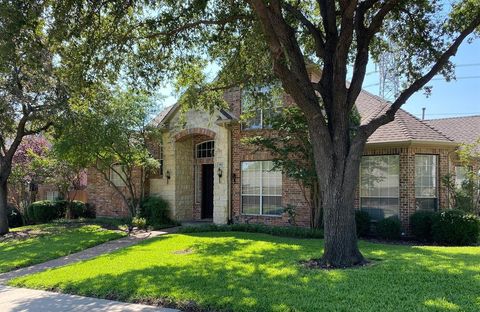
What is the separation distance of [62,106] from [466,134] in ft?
59.6

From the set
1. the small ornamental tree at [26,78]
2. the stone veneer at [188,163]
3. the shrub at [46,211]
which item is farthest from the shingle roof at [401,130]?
the shrub at [46,211]

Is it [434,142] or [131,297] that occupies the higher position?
[434,142]

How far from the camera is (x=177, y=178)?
2086 cm

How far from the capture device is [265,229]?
1619cm

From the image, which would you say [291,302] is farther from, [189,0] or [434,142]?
[434,142]

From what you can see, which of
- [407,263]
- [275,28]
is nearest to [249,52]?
[275,28]

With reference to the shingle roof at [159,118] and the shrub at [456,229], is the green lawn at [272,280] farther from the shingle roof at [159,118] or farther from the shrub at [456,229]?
the shingle roof at [159,118]

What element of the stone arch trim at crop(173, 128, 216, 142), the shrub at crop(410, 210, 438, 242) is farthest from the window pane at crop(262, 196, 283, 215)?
the shrub at crop(410, 210, 438, 242)

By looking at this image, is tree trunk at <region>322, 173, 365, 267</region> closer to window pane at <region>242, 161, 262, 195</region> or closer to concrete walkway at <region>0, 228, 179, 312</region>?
concrete walkway at <region>0, 228, 179, 312</region>

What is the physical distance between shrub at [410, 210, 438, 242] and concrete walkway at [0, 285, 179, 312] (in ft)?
34.3

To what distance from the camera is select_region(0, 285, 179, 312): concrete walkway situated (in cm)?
706

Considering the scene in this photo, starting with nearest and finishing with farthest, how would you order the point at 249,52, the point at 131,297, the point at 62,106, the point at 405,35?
the point at 131,297
the point at 405,35
the point at 249,52
the point at 62,106

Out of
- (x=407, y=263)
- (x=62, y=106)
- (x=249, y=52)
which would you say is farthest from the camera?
(x=62, y=106)

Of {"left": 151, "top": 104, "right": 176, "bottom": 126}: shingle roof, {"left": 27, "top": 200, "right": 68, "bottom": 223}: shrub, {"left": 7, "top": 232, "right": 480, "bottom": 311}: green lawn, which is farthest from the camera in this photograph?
{"left": 27, "top": 200, "right": 68, "bottom": 223}: shrub
